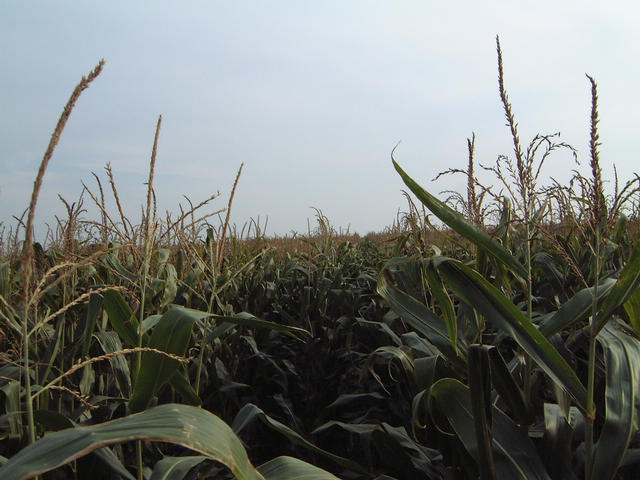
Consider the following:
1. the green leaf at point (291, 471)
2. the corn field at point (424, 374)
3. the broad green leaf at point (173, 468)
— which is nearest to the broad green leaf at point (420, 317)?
the corn field at point (424, 374)

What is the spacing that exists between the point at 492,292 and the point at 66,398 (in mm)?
1861

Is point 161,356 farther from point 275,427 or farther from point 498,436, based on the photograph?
point 498,436

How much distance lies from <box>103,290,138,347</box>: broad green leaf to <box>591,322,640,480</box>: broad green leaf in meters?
1.20

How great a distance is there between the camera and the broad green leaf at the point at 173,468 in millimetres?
973

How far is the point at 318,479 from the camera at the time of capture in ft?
2.69

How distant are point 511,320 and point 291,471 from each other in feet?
1.89

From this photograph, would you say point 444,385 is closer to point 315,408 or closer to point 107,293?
point 107,293

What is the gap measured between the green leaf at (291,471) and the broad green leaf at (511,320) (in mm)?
500

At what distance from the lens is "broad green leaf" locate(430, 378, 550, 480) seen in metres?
1.07

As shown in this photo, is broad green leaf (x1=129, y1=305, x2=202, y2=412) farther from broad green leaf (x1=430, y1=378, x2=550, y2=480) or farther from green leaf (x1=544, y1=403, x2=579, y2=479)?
green leaf (x1=544, y1=403, x2=579, y2=479)

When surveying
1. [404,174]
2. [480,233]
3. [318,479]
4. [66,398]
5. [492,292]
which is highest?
[404,174]

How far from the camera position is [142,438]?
1.82 ft

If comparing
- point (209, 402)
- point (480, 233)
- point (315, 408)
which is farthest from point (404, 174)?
point (315, 408)

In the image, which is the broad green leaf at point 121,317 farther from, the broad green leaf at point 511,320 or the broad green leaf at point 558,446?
the broad green leaf at point 558,446
